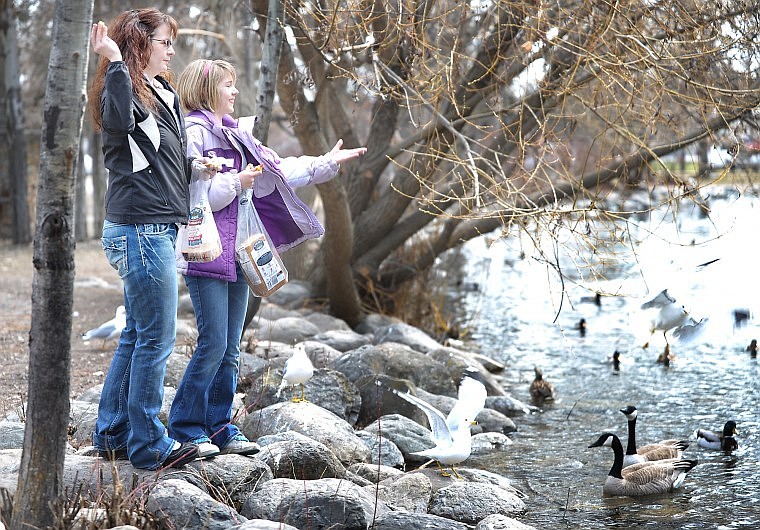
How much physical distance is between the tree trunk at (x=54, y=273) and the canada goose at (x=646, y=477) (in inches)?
149

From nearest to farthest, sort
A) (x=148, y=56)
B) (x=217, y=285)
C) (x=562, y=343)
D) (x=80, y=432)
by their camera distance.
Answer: (x=148, y=56), (x=217, y=285), (x=80, y=432), (x=562, y=343)

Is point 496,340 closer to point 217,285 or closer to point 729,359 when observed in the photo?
point 729,359

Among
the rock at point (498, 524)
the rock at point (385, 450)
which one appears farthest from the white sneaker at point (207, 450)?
the rock at point (385, 450)

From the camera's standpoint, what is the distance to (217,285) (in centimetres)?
459

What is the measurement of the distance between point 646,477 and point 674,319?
1.78 metres

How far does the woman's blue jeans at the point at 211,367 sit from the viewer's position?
4.59 m

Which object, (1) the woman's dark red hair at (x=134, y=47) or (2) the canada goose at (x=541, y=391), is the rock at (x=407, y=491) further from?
(2) the canada goose at (x=541, y=391)

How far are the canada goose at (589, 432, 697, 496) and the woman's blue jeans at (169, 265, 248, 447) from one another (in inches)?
107

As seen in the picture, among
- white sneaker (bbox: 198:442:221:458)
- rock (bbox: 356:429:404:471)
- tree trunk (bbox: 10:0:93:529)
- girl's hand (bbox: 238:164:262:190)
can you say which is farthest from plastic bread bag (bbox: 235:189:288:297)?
rock (bbox: 356:429:404:471)

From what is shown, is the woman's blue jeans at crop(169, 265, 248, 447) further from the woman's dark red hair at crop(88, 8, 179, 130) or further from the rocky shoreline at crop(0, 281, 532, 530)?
the woman's dark red hair at crop(88, 8, 179, 130)

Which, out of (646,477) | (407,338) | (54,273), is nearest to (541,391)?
(407,338)

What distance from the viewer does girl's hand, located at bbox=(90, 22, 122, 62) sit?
3.73m

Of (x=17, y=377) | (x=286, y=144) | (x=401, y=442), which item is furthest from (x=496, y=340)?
(x=286, y=144)

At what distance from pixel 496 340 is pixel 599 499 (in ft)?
18.7
